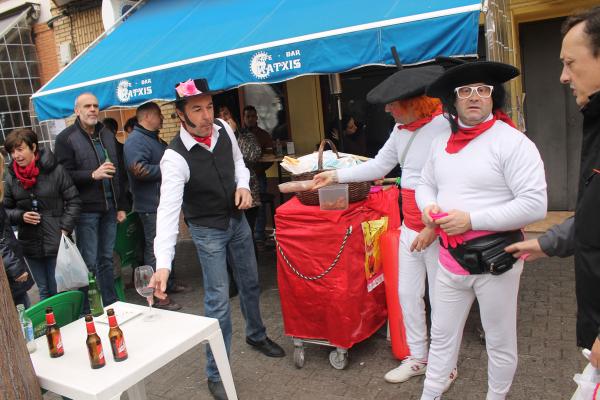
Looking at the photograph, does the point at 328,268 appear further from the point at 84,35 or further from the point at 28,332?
the point at 84,35

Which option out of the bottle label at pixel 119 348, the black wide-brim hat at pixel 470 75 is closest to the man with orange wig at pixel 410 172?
the black wide-brim hat at pixel 470 75

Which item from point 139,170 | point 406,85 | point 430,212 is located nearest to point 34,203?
point 139,170

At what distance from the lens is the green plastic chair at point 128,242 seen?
5316 mm

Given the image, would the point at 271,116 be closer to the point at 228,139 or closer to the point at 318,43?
the point at 318,43

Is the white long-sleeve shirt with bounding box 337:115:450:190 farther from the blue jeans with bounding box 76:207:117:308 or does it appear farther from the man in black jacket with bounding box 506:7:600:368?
the blue jeans with bounding box 76:207:117:308

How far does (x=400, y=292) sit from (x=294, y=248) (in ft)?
2.56

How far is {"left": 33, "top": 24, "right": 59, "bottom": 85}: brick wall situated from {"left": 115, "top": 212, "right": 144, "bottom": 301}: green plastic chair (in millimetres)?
5680

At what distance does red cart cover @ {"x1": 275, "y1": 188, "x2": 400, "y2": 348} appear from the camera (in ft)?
11.2

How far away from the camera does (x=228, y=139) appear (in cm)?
Result: 349

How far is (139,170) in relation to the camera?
497 centimetres

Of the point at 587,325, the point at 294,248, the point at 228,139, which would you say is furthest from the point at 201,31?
the point at 587,325

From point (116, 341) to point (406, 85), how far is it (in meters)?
2.04

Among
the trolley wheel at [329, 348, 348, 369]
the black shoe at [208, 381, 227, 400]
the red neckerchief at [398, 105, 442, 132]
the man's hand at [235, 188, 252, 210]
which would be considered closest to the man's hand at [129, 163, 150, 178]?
the man's hand at [235, 188, 252, 210]

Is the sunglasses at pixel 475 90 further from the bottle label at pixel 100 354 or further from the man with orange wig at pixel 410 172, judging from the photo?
the bottle label at pixel 100 354
